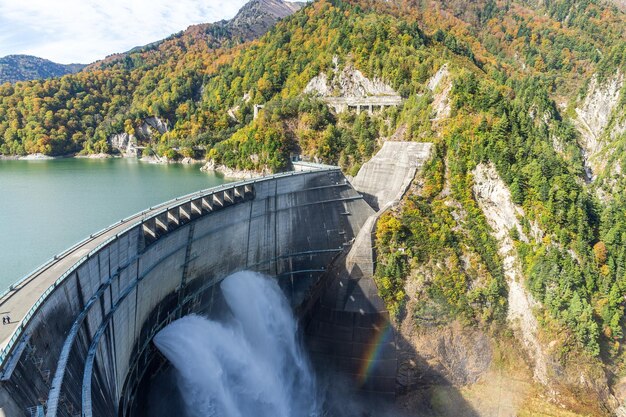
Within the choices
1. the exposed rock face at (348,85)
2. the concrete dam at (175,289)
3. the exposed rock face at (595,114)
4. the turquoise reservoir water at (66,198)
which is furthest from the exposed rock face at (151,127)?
the exposed rock face at (595,114)

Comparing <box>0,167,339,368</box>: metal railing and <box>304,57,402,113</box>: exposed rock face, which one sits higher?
<box>304,57,402,113</box>: exposed rock face

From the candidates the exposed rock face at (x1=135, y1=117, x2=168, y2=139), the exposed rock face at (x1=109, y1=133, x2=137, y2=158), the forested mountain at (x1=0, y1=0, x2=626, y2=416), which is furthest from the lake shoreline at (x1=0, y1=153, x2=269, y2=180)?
the exposed rock face at (x1=135, y1=117, x2=168, y2=139)

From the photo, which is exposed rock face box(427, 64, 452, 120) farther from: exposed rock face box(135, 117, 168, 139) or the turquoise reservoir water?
exposed rock face box(135, 117, 168, 139)

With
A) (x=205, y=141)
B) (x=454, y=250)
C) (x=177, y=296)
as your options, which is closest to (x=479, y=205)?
(x=454, y=250)

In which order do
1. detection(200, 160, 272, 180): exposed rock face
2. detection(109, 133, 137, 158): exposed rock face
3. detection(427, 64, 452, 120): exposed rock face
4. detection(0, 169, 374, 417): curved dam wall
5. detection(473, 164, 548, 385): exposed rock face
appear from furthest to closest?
detection(109, 133, 137, 158): exposed rock face, detection(200, 160, 272, 180): exposed rock face, detection(427, 64, 452, 120): exposed rock face, detection(473, 164, 548, 385): exposed rock face, detection(0, 169, 374, 417): curved dam wall

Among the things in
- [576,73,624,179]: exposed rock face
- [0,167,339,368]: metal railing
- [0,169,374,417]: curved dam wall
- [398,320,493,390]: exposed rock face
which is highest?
[576,73,624,179]: exposed rock face

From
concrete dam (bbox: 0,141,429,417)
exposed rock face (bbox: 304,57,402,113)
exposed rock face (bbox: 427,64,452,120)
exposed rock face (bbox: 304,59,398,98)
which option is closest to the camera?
concrete dam (bbox: 0,141,429,417)

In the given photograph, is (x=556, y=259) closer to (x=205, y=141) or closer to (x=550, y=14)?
(x=205, y=141)
